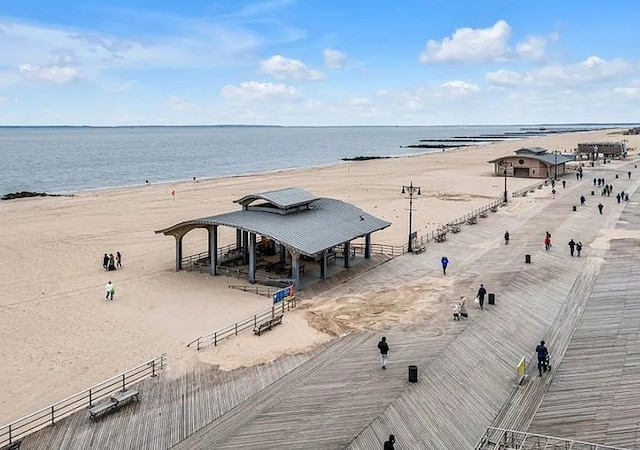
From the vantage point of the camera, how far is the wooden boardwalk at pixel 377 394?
15031mm

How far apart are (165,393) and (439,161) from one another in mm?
114686

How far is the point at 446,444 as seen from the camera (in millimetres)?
14664

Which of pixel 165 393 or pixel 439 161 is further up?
pixel 439 161

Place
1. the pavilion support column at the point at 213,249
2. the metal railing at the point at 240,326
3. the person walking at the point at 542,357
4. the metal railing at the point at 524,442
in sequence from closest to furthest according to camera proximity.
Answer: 1. the metal railing at the point at 524,442
2. the person walking at the point at 542,357
3. the metal railing at the point at 240,326
4. the pavilion support column at the point at 213,249

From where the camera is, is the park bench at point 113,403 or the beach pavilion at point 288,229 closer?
the park bench at point 113,403

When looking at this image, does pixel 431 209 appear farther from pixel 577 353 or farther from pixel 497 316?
pixel 577 353

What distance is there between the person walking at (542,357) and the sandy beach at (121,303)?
647 centimetres

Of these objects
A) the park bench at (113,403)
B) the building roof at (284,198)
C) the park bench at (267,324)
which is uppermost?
the building roof at (284,198)

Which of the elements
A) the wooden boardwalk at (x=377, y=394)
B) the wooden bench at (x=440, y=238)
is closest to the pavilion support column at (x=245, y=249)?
the wooden boardwalk at (x=377, y=394)

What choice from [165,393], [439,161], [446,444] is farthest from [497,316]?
[439,161]

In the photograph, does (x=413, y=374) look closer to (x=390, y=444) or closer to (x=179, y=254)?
(x=390, y=444)

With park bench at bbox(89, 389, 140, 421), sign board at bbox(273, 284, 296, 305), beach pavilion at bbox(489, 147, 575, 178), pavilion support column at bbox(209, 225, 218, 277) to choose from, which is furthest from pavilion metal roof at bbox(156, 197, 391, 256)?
beach pavilion at bbox(489, 147, 575, 178)

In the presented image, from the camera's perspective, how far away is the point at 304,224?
31031 millimetres

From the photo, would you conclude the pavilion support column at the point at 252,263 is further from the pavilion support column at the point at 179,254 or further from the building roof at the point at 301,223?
the pavilion support column at the point at 179,254
